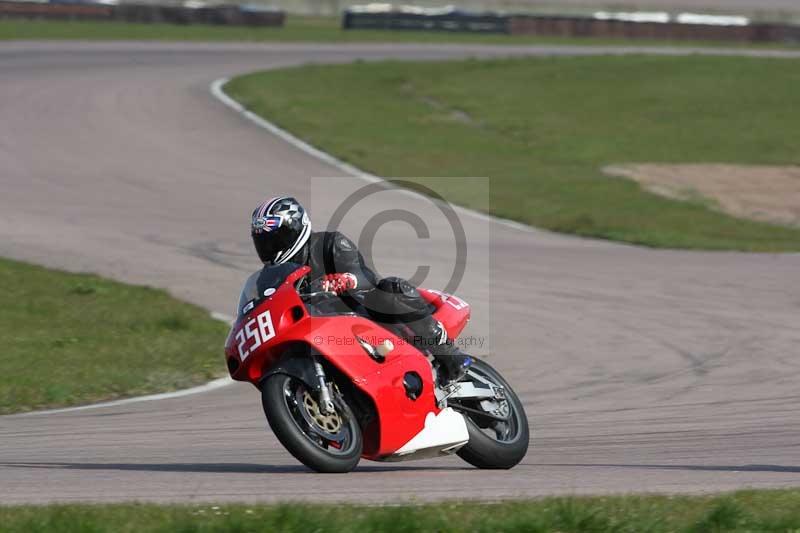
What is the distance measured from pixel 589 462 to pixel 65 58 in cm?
3246

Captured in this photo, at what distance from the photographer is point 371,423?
7430mm

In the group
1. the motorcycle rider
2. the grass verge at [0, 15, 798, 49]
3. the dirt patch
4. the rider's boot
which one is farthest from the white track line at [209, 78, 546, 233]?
the motorcycle rider

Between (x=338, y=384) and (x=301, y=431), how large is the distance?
52 cm

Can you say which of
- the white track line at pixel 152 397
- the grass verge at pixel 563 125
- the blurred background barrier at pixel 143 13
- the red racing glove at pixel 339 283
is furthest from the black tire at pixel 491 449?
the blurred background barrier at pixel 143 13

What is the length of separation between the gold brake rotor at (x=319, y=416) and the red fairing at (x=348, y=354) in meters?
0.24

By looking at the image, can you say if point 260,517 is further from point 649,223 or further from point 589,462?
point 649,223

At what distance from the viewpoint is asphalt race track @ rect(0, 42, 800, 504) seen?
24.2ft

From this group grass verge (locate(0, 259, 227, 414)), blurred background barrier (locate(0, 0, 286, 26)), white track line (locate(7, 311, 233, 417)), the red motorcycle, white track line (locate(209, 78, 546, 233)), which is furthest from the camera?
blurred background barrier (locate(0, 0, 286, 26))

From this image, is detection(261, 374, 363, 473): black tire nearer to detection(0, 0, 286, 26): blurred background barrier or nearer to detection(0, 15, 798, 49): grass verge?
detection(0, 15, 798, 49): grass verge

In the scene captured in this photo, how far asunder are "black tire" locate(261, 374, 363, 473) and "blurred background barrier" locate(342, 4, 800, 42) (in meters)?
46.6

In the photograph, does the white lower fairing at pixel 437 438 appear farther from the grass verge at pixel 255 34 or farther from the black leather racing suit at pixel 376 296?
the grass verge at pixel 255 34

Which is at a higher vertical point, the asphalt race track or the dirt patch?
the asphalt race track

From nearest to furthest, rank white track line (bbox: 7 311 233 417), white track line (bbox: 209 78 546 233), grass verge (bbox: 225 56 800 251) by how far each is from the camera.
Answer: white track line (bbox: 7 311 233 417) → white track line (bbox: 209 78 546 233) → grass verge (bbox: 225 56 800 251)

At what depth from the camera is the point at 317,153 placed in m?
25.8
